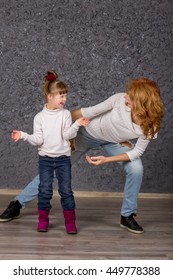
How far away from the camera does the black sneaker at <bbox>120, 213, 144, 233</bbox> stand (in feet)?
11.5

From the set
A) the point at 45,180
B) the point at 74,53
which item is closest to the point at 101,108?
the point at 45,180

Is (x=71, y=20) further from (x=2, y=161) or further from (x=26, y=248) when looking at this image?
(x=26, y=248)

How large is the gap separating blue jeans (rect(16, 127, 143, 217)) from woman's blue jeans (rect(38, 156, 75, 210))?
21 centimetres

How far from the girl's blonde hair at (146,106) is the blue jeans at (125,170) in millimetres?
220

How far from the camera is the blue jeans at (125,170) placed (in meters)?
3.49

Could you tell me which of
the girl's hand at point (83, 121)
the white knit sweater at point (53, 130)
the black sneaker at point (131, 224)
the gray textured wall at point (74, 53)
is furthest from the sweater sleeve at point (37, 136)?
the gray textured wall at point (74, 53)

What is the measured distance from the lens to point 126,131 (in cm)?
341

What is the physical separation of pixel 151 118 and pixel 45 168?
2.01 feet

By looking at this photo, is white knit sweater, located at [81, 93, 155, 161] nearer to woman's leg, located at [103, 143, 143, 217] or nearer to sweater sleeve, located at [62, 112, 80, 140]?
woman's leg, located at [103, 143, 143, 217]

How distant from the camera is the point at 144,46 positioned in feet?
14.7

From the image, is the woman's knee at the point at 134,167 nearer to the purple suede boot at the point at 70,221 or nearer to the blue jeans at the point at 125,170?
the blue jeans at the point at 125,170

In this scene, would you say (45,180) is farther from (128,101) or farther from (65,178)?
(128,101)

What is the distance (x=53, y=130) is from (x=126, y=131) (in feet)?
1.29

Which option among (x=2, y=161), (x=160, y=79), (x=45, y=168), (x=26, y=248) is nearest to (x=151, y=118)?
(x=45, y=168)
